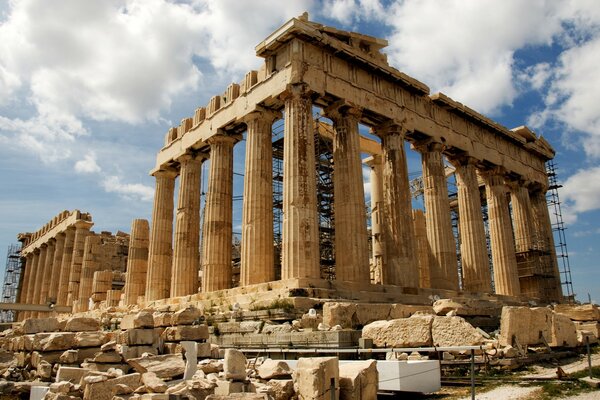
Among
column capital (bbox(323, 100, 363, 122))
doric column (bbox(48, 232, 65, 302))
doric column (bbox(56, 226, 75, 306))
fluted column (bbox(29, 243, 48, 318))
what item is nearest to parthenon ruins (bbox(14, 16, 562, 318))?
column capital (bbox(323, 100, 363, 122))

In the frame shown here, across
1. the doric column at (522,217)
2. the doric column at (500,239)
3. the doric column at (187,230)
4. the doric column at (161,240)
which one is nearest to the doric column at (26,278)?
the doric column at (161,240)

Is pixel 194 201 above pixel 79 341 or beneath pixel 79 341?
above

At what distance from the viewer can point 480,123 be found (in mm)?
27250

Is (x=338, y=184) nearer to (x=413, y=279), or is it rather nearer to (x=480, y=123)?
(x=413, y=279)

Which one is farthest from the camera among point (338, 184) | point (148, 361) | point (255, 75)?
point (255, 75)

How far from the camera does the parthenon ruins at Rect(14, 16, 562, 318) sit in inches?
729

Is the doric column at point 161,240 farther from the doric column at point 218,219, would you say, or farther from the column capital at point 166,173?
the doric column at point 218,219

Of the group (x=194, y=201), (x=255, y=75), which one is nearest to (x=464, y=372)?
(x=255, y=75)

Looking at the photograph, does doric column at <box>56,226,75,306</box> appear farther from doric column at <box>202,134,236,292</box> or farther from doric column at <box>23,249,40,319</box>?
doric column at <box>202,134,236,292</box>

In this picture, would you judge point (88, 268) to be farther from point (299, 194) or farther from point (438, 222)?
point (438, 222)

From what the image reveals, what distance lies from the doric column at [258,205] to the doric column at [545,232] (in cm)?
1884

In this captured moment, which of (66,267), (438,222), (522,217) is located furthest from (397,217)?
(66,267)

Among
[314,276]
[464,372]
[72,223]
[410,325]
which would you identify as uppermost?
[72,223]

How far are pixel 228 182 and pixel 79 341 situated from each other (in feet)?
40.1
